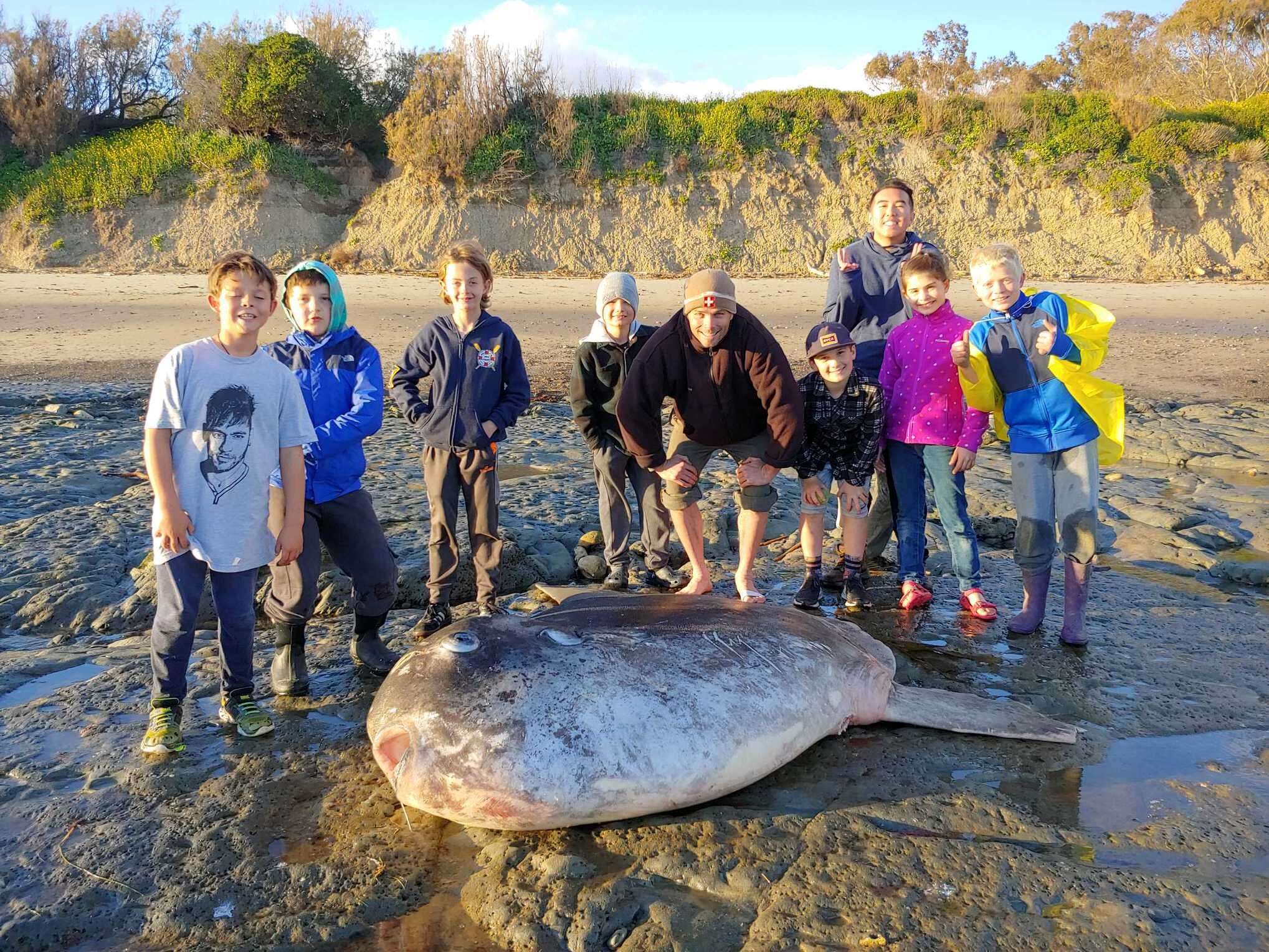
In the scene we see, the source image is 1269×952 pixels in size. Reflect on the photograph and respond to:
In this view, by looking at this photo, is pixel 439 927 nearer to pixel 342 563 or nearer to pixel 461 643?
pixel 461 643

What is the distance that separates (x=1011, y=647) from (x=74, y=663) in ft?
14.8

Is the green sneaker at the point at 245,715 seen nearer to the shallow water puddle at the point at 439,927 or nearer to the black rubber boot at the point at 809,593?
the shallow water puddle at the point at 439,927

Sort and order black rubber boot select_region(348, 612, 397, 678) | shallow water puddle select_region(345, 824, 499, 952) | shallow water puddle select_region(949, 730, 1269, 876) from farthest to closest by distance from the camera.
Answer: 1. black rubber boot select_region(348, 612, 397, 678)
2. shallow water puddle select_region(949, 730, 1269, 876)
3. shallow water puddle select_region(345, 824, 499, 952)

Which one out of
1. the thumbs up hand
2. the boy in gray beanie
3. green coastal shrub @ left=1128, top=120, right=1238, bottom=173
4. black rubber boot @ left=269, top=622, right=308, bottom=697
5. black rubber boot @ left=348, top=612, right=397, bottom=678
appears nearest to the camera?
black rubber boot @ left=269, top=622, right=308, bottom=697

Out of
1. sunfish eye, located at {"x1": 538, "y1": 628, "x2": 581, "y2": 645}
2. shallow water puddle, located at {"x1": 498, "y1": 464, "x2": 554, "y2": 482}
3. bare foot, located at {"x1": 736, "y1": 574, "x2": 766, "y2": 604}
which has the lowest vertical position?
bare foot, located at {"x1": 736, "y1": 574, "x2": 766, "y2": 604}

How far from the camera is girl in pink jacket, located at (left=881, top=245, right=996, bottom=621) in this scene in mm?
5121

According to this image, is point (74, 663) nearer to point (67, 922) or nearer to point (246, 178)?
point (67, 922)

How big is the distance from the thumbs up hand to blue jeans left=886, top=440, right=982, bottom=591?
74 centimetres

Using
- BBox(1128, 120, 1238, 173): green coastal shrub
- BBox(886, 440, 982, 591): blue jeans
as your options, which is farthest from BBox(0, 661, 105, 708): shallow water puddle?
BBox(1128, 120, 1238, 173): green coastal shrub

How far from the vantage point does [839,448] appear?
17.4 feet

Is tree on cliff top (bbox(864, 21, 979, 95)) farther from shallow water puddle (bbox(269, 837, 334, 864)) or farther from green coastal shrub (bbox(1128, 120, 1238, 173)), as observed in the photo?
shallow water puddle (bbox(269, 837, 334, 864))

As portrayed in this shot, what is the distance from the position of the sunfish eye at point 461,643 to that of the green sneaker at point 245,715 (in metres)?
0.99

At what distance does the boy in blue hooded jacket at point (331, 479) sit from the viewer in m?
4.21

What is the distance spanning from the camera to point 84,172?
78.1 ft
